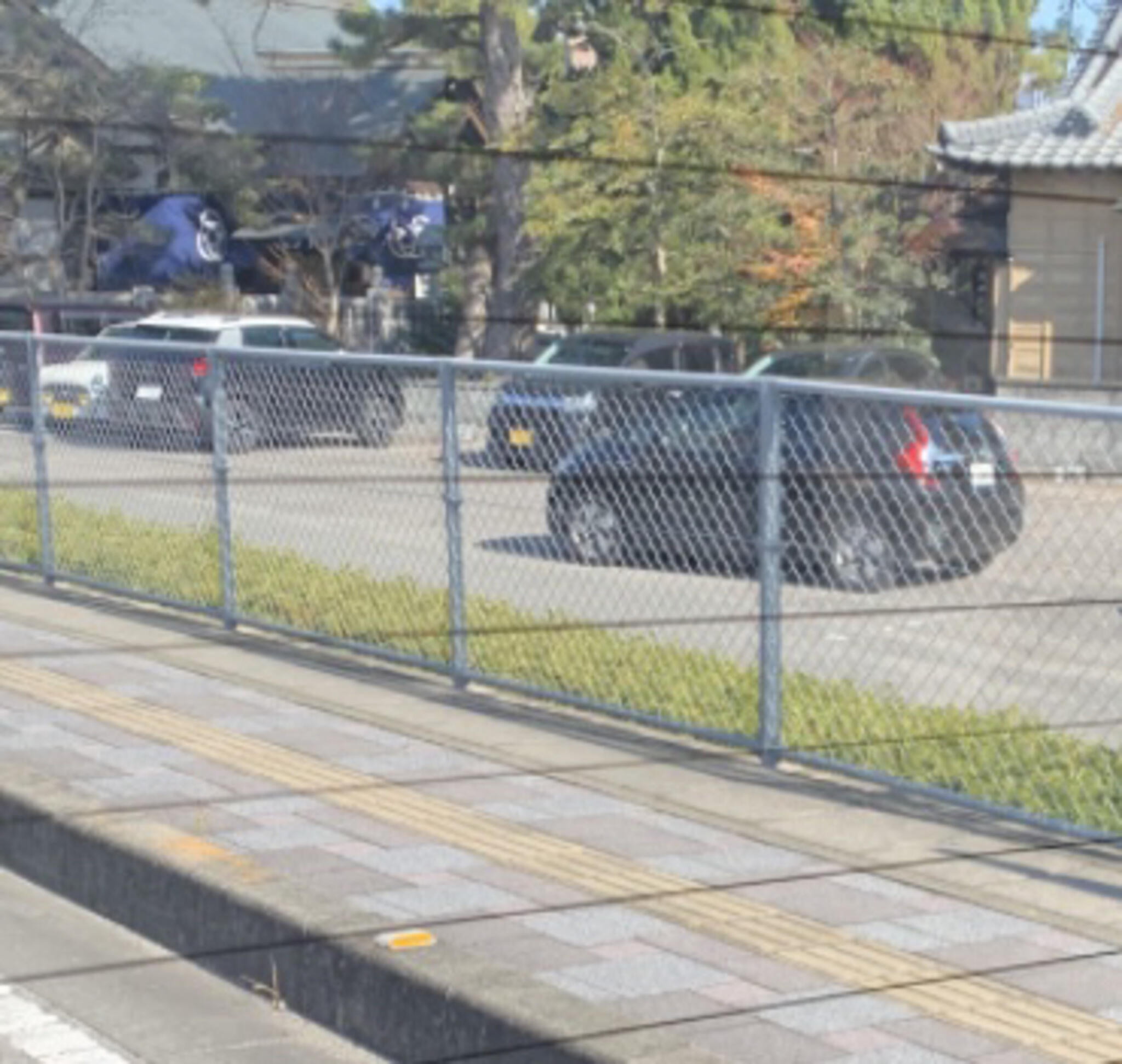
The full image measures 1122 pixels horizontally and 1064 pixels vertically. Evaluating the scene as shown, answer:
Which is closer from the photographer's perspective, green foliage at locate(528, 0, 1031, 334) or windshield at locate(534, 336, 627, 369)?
green foliage at locate(528, 0, 1031, 334)

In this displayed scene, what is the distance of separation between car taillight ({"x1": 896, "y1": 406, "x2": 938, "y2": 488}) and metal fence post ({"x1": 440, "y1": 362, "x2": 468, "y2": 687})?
188 cm

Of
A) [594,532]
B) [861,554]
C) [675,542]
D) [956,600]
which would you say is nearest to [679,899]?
[956,600]

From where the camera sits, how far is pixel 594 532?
714 centimetres

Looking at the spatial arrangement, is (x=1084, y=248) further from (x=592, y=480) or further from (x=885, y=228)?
(x=592, y=480)

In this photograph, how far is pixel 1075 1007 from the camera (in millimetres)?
4445

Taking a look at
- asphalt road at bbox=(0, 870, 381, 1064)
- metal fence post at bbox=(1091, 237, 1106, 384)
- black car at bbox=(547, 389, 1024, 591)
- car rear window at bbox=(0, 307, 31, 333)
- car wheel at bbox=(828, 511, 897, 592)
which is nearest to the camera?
asphalt road at bbox=(0, 870, 381, 1064)

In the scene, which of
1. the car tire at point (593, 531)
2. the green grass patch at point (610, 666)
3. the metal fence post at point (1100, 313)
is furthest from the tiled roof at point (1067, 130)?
the car tire at point (593, 531)

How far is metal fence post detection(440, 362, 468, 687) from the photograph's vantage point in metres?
7.39

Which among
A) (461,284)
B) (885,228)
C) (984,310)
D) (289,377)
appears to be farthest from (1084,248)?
(289,377)

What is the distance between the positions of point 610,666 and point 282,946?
8.12ft

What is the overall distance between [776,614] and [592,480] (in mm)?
878

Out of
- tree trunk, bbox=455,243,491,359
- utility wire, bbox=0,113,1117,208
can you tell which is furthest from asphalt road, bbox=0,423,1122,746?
utility wire, bbox=0,113,1117,208

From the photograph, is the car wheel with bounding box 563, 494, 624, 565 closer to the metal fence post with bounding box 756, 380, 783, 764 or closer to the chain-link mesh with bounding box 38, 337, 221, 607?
the metal fence post with bounding box 756, 380, 783, 764

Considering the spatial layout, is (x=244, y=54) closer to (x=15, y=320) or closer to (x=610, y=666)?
(x=610, y=666)
